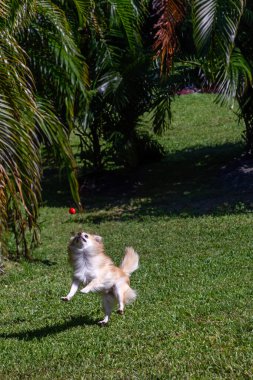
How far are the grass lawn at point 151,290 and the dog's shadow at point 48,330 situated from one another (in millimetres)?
12

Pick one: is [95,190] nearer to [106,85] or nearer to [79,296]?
[106,85]

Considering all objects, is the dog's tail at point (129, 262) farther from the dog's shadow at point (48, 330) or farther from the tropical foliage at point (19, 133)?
the tropical foliage at point (19, 133)

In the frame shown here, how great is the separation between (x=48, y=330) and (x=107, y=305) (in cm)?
60

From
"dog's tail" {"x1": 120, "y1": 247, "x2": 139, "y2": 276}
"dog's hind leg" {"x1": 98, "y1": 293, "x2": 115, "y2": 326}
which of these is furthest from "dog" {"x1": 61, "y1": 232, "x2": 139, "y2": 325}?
"dog's tail" {"x1": 120, "y1": 247, "x2": 139, "y2": 276}

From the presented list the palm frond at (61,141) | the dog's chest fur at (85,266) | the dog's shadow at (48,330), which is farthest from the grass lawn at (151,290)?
the palm frond at (61,141)

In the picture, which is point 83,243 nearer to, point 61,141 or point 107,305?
point 107,305

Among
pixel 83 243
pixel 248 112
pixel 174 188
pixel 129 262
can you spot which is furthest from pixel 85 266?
pixel 248 112

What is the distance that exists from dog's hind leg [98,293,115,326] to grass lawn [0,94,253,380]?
0.11m

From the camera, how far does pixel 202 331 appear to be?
6.58m

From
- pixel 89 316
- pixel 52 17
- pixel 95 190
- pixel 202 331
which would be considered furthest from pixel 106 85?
pixel 202 331

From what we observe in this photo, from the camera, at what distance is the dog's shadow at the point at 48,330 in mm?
7102

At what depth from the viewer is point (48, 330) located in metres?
7.26

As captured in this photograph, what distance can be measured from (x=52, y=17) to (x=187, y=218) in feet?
15.5

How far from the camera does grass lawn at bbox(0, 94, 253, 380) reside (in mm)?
6062
